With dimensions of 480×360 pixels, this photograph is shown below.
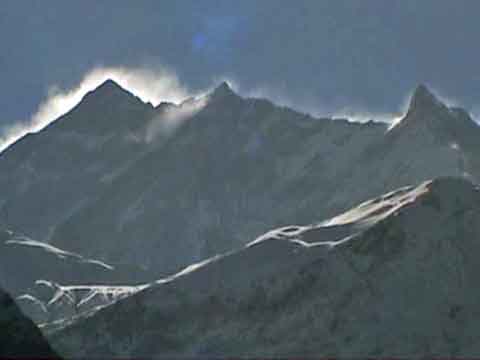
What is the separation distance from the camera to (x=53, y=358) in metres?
193

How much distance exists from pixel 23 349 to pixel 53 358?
7078mm

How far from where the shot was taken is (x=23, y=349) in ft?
650
